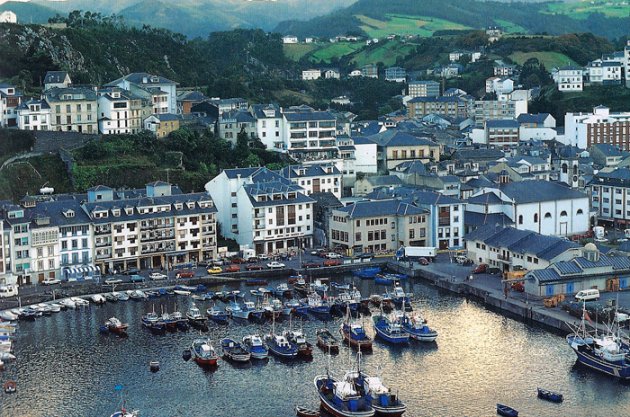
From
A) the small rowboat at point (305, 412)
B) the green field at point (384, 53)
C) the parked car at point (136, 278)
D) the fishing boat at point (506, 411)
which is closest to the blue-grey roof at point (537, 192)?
the parked car at point (136, 278)

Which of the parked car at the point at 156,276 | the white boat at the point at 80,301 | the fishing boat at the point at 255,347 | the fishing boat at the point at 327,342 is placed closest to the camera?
the fishing boat at the point at 255,347

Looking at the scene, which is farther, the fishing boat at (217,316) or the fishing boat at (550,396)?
the fishing boat at (217,316)

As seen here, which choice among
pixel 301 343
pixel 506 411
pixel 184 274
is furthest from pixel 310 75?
pixel 506 411

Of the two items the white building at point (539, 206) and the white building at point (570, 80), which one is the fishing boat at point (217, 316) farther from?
the white building at point (570, 80)

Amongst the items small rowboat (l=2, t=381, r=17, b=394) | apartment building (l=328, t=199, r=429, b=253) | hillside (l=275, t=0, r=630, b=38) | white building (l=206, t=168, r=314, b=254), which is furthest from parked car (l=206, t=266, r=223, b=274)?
hillside (l=275, t=0, r=630, b=38)

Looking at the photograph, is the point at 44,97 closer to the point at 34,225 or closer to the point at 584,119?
the point at 34,225

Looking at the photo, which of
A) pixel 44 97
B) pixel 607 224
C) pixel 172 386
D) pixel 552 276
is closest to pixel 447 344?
pixel 552 276

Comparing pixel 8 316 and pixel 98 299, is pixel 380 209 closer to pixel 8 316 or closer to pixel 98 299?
pixel 98 299
